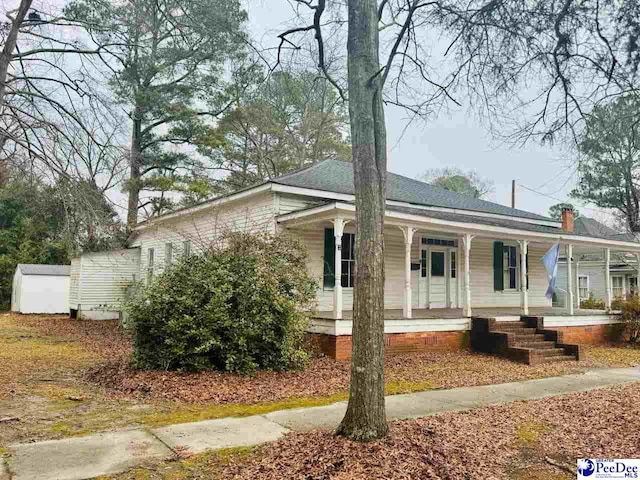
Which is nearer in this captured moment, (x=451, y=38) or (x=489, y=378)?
(x=451, y=38)

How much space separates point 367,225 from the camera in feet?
15.8

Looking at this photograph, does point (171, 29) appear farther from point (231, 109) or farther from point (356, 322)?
point (231, 109)

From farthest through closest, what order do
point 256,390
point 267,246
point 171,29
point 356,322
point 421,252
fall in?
point 421,252, point 267,246, point 171,29, point 256,390, point 356,322

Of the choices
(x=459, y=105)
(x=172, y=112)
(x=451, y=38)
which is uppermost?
(x=172, y=112)

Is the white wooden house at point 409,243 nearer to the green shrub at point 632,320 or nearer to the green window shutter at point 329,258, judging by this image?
the green window shutter at point 329,258

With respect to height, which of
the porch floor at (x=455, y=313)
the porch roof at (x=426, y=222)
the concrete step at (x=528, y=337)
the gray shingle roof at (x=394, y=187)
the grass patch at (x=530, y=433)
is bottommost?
the grass patch at (x=530, y=433)

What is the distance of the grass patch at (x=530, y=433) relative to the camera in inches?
209

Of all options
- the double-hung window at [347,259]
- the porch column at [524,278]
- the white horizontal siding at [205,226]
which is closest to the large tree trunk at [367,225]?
the white horizontal siding at [205,226]

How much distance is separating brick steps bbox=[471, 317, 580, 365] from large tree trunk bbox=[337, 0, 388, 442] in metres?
7.64

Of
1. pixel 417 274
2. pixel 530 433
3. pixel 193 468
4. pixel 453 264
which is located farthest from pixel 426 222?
pixel 193 468

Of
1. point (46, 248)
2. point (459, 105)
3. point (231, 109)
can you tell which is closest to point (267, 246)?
point (459, 105)

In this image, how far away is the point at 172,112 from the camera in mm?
23047

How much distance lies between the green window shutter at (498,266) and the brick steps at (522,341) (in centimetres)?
421

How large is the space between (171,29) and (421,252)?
31.0 feet
